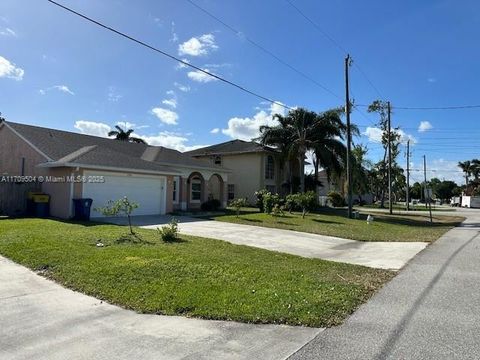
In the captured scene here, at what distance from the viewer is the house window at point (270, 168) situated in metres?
37.6

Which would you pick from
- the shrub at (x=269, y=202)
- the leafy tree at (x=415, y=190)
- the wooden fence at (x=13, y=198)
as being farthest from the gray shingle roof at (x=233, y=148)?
the leafy tree at (x=415, y=190)

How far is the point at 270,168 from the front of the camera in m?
38.3

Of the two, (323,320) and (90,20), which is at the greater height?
(90,20)

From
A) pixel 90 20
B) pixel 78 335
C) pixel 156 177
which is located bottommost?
pixel 78 335

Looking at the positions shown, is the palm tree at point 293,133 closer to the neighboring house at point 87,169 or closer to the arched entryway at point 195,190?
the arched entryway at point 195,190

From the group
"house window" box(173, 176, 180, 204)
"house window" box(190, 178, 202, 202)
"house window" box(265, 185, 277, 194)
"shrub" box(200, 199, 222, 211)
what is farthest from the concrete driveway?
"house window" box(265, 185, 277, 194)

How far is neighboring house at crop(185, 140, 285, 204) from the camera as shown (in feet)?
121

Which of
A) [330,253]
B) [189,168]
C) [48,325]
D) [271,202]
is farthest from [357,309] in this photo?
[189,168]

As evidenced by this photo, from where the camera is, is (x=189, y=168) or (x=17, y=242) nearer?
(x=17, y=242)

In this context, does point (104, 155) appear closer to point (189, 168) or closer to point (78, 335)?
point (189, 168)

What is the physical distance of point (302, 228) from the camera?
1933 cm

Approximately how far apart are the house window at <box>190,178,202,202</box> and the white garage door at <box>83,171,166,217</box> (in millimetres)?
6395

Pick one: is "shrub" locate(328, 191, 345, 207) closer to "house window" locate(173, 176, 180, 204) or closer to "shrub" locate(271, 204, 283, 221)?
"shrub" locate(271, 204, 283, 221)

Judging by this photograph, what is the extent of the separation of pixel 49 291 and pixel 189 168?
21.9 metres
